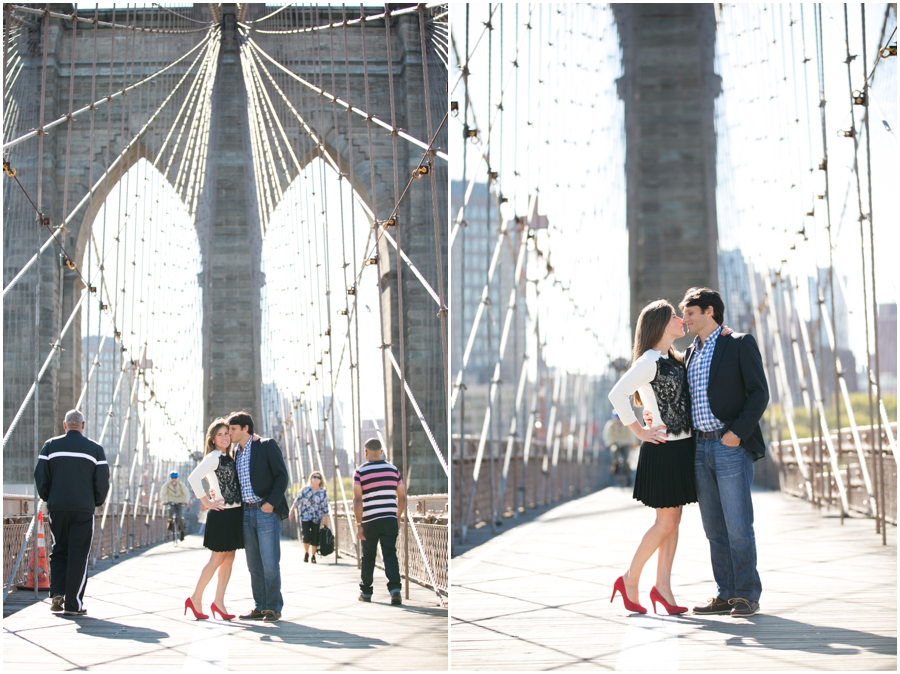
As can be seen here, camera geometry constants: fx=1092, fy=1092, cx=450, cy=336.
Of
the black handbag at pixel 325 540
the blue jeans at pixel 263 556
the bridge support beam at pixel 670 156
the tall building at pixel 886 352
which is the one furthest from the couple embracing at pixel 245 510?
the tall building at pixel 886 352

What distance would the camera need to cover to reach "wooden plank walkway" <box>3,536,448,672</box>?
2600 mm

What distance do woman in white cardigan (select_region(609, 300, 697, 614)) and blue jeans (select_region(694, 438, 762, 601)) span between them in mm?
44

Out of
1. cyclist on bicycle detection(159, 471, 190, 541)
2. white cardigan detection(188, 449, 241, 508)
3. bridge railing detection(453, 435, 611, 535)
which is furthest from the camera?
cyclist on bicycle detection(159, 471, 190, 541)

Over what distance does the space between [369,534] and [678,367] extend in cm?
158

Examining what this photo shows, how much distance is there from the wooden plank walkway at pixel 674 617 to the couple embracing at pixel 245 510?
0.61 m

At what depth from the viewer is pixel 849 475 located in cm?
615

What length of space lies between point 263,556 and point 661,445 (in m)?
1.37

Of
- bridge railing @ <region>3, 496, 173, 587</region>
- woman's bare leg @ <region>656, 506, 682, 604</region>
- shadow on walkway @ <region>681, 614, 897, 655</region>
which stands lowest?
bridge railing @ <region>3, 496, 173, 587</region>

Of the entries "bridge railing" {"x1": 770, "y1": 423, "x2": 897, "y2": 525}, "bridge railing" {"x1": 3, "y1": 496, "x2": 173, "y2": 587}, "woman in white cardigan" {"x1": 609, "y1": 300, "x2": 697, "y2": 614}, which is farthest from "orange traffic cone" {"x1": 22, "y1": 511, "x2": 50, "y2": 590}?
"bridge railing" {"x1": 770, "y1": 423, "x2": 897, "y2": 525}

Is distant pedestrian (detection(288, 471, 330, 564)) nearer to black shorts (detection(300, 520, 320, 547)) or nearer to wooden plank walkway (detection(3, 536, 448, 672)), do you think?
black shorts (detection(300, 520, 320, 547))

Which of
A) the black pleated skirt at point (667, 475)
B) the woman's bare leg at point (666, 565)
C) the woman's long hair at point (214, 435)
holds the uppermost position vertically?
the woman's long hair at point (214, 435)

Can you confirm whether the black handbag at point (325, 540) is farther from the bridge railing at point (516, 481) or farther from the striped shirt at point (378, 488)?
the striped shirt at point (378, 488)

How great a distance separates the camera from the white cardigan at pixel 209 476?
336 cm

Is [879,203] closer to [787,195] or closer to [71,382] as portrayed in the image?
[787,195]
